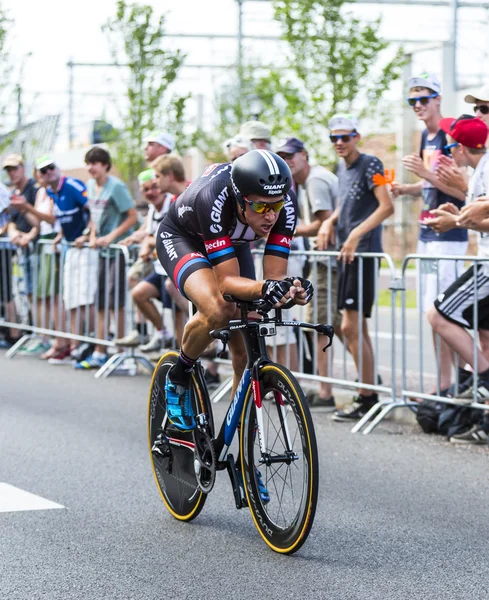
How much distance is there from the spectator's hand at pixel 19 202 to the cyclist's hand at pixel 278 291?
28.3 feet

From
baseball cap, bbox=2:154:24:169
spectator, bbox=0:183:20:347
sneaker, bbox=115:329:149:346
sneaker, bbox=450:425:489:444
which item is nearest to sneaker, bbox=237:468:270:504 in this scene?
sneaker, bbox=450:425:489:444

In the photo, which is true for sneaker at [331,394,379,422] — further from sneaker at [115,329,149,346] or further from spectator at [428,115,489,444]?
sneaker at [115,329,149,346]

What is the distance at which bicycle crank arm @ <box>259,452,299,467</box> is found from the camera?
505cm

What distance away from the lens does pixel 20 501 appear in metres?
6.26

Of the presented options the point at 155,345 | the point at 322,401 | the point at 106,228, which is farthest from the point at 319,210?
the point at 106,228

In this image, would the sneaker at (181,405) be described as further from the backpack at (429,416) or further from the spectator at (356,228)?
the spectator at (356,228)

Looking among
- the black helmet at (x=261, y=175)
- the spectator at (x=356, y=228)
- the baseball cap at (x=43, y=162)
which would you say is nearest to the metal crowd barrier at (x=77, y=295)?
the baseball cap at (x=43, y=162)

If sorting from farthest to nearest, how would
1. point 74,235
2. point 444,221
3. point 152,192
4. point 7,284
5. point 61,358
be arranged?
point 7,284 → point 61,358 → point 74,235 → point 152,192 → point 444,221

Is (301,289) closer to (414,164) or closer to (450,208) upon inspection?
(450,208)

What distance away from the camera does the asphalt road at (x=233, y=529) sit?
15.5 ft

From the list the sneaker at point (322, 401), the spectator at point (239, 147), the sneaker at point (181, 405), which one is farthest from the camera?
the spectator at point (239, 147)

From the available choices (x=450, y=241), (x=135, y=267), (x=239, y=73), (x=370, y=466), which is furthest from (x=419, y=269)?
(x=239, y=73)

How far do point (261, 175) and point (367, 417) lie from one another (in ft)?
13.4

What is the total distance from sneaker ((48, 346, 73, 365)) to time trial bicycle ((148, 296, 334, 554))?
7.11 m
